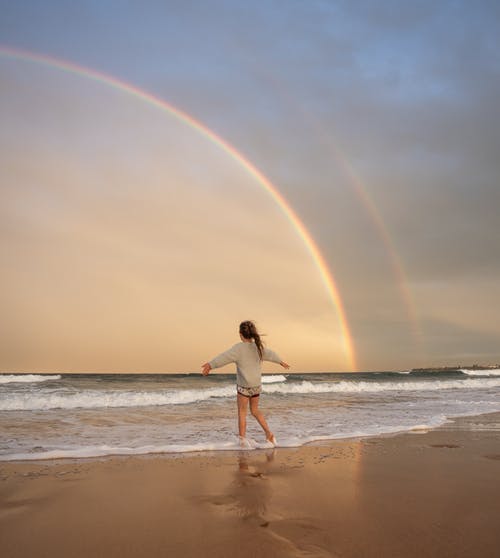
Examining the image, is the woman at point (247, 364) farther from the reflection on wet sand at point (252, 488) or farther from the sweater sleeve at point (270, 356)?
the reflection on wet sand at point (252, 488)

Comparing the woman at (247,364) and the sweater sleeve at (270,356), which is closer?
the woman at (247,364)

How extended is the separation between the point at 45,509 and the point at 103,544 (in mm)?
1189

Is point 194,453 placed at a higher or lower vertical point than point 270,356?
lower

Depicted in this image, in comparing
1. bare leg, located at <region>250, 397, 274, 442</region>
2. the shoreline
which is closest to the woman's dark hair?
bare leg, located at <region>250, 397, 274, 442</region>

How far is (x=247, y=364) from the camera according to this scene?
28.3ft

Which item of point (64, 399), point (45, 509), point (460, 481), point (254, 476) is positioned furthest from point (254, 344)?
point (64, 399)

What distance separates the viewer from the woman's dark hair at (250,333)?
8.70 meters

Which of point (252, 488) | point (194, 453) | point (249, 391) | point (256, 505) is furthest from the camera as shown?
point (249, 391)

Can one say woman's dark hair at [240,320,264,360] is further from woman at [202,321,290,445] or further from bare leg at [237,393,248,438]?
bare leg at [237,393,248,438]

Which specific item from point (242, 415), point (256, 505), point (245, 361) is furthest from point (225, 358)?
point (256, 505)

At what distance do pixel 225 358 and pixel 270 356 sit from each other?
915mm

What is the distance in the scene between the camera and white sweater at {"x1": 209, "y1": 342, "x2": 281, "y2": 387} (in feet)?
28.0

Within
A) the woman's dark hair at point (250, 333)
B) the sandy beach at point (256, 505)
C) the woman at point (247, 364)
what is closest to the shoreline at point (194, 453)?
the sandy beach at point (256, 505)

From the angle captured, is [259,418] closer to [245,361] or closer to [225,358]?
[245,361]
